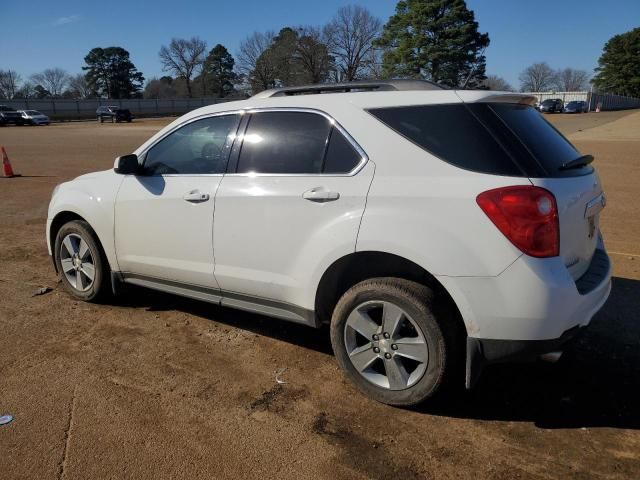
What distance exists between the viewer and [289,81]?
69.6 meters

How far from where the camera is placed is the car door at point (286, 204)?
320cm

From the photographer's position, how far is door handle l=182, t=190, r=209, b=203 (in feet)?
12.5

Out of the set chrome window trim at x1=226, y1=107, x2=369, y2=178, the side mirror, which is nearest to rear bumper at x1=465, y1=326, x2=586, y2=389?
chrome window trim at x1=226, y1=107, x2=369, y2=178

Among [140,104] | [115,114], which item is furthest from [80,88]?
[115,114]

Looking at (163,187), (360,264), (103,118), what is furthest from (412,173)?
(103,118)

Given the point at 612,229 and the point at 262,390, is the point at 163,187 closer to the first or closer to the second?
the point at 262,390

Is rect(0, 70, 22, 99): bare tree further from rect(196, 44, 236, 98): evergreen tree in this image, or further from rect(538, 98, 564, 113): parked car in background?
rect(538, 98, 564, 113): parked car in background

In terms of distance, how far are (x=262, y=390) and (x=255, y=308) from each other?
58 centimetres

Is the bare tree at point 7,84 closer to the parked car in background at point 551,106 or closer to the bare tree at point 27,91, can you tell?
the bare tree at point 27,91

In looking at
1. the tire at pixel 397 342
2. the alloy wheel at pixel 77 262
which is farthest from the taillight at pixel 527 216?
the alloy wheel at pixel 77 262

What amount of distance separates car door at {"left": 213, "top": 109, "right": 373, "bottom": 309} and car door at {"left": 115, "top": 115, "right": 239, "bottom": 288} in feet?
0.49

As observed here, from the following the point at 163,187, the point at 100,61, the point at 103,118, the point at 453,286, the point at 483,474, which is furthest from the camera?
the point at 100,61

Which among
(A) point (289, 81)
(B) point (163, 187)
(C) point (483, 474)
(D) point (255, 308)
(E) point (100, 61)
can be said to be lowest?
(C) point (483, 474)

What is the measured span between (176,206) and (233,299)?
822 millimetres
